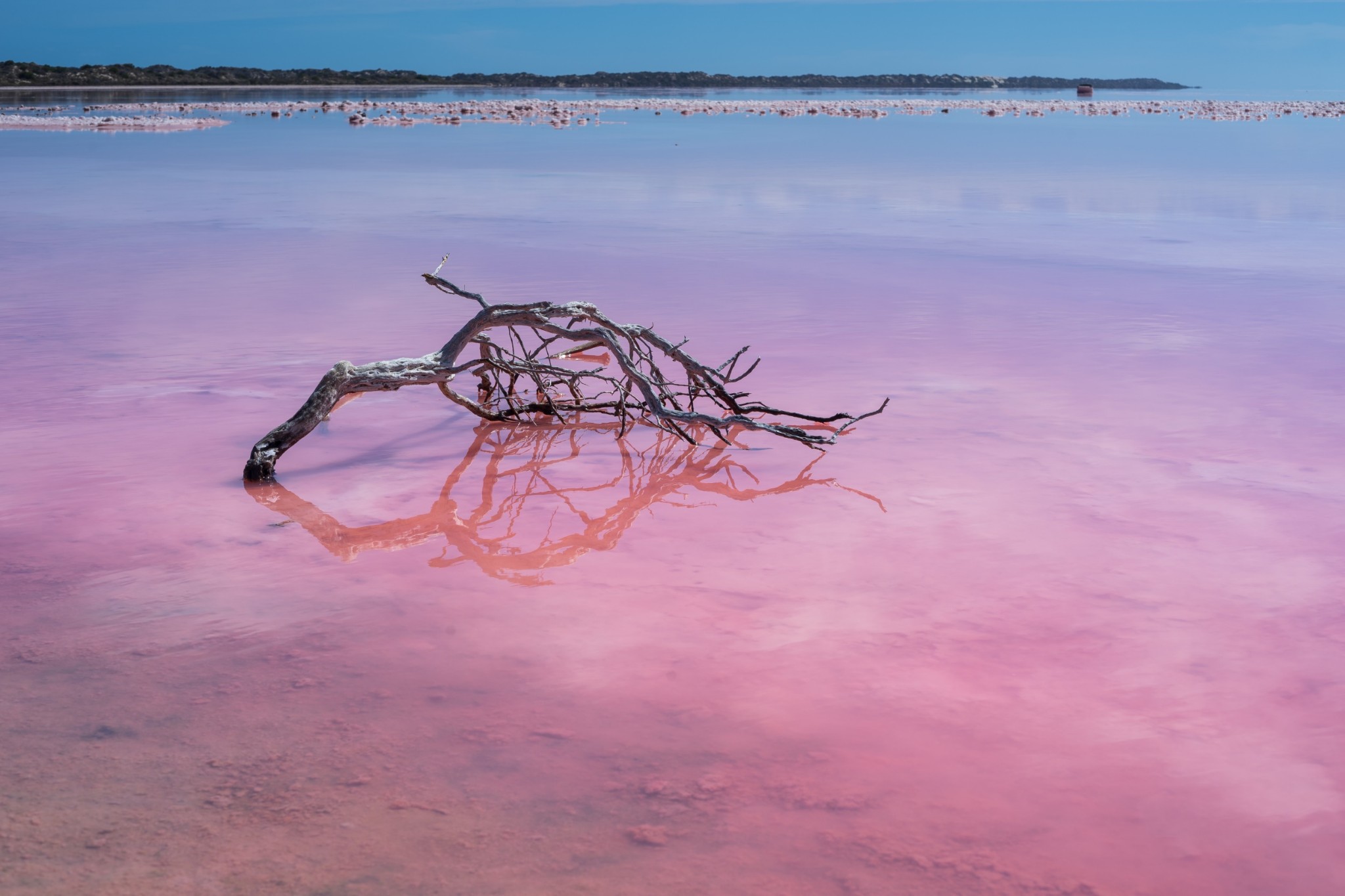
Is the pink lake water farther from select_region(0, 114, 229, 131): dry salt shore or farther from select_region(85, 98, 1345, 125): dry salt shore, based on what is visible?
select_region(85, 98, 1345, 125): dry salt shore

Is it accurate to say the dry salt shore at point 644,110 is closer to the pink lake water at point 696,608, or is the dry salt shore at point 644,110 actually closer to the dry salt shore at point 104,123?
the dry salt shore at point 104,123

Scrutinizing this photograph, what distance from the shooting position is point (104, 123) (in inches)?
1479

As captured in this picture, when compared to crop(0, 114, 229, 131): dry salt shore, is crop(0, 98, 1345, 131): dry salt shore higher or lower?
higher

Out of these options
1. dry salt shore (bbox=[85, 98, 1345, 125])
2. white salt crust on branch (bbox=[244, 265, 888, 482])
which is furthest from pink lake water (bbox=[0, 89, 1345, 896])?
dry salt shore (bbox=[85, 98, 1345, 125])

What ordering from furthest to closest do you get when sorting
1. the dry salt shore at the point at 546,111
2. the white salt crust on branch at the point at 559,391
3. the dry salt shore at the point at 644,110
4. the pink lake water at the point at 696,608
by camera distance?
the dry salt shore at the point at 644,110 < the dry salt shore at the point at 546,111 < the white salt crust on branch at the point at 559,391 < the pink lake water at the point at 696,608

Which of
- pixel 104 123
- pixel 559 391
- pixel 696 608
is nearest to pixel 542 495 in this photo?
pixel 696 608

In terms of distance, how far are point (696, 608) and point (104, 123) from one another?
38128mm

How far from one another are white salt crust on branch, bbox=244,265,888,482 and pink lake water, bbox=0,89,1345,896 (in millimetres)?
198

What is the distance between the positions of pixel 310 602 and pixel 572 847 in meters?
1.76

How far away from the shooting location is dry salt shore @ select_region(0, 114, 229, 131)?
119 ft

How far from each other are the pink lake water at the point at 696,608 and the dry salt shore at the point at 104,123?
94.2 feet

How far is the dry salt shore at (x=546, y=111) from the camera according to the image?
40.8 m

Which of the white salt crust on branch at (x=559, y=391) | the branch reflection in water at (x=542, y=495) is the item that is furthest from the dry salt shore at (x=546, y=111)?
the branch reflection in water at (x=542, y=495)

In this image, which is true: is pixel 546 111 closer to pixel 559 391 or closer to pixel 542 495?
pixel 559 391
